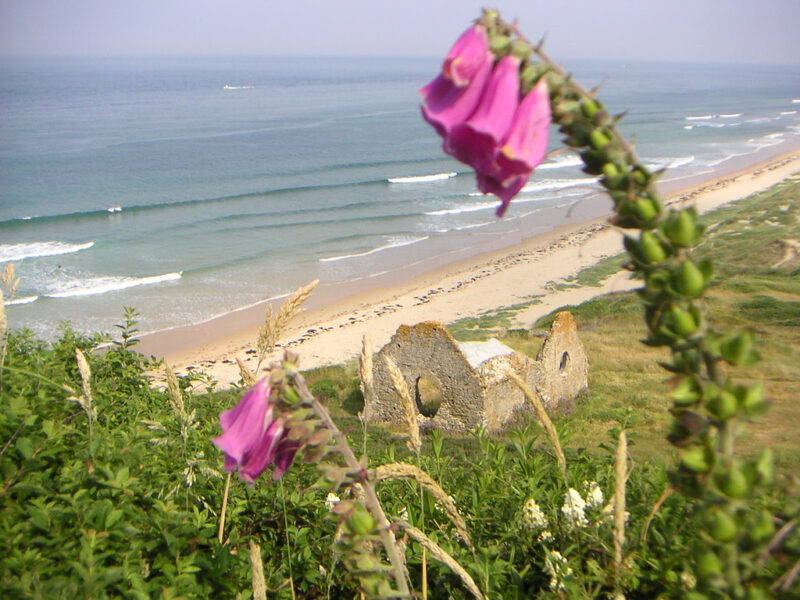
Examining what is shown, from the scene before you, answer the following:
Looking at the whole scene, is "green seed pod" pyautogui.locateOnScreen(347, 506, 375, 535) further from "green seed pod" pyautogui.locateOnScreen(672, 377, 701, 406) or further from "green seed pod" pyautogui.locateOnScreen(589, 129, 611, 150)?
"green seed pod" pyautogui.locateOnScreen(589, 129, 611, 150)

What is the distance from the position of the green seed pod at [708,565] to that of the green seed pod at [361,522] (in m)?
0.58

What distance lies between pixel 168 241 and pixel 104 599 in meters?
34.0

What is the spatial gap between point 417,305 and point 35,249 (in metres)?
18.5

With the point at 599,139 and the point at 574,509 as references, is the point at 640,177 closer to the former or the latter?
the point at 599,139

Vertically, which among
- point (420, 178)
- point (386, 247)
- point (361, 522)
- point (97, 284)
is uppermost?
point (361, 522)

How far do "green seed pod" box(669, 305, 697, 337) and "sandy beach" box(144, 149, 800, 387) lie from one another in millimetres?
15219

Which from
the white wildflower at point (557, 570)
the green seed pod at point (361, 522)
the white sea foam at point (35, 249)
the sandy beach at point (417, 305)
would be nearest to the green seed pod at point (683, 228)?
the green seed pod at point (361, 522)

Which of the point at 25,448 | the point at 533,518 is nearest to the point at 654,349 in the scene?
the point at 533,518

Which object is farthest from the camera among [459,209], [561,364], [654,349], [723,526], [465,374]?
[459,209]

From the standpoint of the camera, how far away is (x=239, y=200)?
136ft

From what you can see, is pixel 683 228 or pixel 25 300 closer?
pixel 683 228

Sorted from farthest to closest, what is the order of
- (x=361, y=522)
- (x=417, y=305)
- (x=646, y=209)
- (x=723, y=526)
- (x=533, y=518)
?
(x=417, y=305) → (x=533, y=518) → (x=361, y=522) → (x=646, y=209) → (x=723, y=526)

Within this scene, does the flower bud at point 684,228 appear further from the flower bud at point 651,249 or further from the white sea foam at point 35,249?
the white sea foam at point 35,249

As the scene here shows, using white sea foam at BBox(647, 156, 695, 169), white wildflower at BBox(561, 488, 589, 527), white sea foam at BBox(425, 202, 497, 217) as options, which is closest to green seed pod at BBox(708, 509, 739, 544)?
white wildflower at BBox(561, 488, 589, 527)
